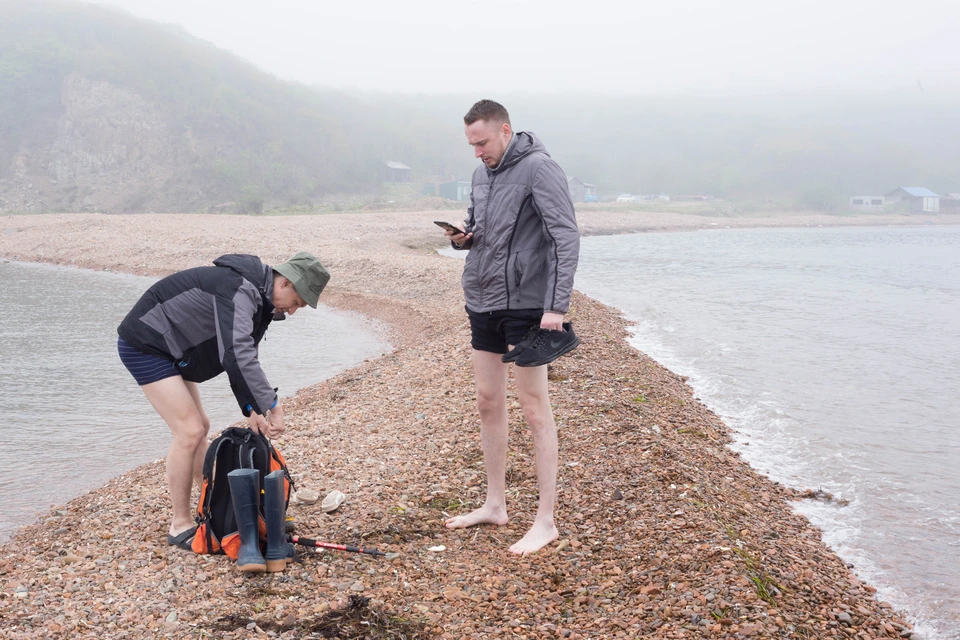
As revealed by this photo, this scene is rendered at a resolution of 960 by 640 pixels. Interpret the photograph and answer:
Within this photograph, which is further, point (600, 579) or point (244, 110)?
point (244, 110)

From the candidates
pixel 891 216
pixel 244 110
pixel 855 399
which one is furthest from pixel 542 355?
pixel 891 216

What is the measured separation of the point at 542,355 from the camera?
399 cm

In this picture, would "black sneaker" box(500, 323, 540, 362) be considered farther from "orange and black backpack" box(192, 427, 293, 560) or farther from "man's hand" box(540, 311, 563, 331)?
"orange and black backpack" box(192, 427, 293, 560)

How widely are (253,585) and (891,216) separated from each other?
98.2 meters

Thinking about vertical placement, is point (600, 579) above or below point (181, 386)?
below

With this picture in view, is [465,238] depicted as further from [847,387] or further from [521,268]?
[847,387]

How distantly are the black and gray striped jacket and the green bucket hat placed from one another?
0.45ft

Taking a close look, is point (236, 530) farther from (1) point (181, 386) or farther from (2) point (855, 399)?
(2) point (855, 399)

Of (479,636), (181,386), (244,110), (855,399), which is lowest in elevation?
(855,399)

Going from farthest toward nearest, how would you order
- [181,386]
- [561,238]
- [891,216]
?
[891,216] → [181,386] → [561,238]

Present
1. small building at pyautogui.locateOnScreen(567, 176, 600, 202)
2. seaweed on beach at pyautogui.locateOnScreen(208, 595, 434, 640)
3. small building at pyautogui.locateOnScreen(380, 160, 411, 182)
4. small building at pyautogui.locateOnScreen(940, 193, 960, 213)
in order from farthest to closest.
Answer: small building at pyautogui.locateOnScreen(940, 193, 960, 213) < small building at pyautogui.locateOnScreen(567, 176, 600, 202) < small building at pyautogui.locateOnScreen(380, 160, 411, 182) < seaweed on beach at pyautogui.locateOnScreen(208, 595, 434, 640)

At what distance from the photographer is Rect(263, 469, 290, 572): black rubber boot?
4.12 meters

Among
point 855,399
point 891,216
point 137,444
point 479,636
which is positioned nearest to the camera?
point 479,636

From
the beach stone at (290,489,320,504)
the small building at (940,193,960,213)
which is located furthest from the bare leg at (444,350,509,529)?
the small building at (940,193,960,213)
